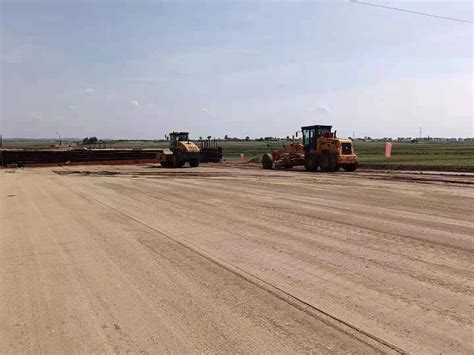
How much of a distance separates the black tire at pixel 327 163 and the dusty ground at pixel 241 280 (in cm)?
1523

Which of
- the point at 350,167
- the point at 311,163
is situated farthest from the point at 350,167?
the point at 311,163

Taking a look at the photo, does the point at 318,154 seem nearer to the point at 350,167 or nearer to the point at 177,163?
the point at 350,167

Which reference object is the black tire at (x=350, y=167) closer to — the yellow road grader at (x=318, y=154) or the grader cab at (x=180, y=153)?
the yellow road grader at (x=318, y=154)

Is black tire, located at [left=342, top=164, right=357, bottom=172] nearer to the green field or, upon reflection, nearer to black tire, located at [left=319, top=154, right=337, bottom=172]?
black tire, located at [left=319, top=154, right=337, bottom=172]

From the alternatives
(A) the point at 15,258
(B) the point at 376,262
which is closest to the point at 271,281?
(B) the point at 376,262

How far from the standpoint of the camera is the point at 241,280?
591 cm

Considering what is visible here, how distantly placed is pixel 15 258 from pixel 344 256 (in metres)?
5.09

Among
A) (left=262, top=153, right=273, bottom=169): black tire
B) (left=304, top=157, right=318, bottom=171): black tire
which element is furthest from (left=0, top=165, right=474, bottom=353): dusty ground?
(left=262, top=153, right=273, bottom=169): black tire

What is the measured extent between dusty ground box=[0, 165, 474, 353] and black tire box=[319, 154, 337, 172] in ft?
50.0

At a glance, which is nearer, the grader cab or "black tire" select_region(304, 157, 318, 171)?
"black tire" select_region(304, 157, 318, 171)

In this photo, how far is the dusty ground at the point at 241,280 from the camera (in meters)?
4.23

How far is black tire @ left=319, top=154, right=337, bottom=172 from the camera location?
2691 cm

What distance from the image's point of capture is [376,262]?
21.5 ft

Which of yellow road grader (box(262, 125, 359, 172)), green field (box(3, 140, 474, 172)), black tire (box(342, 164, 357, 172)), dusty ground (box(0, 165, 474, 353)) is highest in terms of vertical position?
yellow road grader (box(262, 125, 359, 172))
